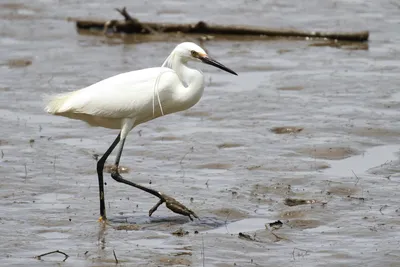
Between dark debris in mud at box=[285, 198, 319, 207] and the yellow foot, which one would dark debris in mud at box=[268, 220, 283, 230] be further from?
the yellow foot

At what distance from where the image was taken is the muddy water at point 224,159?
8289 mm

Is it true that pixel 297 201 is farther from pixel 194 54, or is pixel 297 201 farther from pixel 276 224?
pixel 194 54

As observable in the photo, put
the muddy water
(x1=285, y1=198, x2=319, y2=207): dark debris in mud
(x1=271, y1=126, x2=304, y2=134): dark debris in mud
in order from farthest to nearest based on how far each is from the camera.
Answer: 1. (x1=271, y1=126, x2=304, y2=134): dark debris in mud
2. (x1=285, y1=198, x2=319, y2=207): dark debris in mud
3. the muddy water

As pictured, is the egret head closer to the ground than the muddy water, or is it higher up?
higher up

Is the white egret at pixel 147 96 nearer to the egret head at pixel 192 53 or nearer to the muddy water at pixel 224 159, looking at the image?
the egret head at pixel 192 53

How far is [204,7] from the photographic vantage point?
20.3 meters

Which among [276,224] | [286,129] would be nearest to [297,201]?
[276,224]

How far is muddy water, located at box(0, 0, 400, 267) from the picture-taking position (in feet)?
27.2

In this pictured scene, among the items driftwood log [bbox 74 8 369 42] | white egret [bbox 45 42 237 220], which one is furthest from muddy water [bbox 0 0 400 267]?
white egret [bbox 45 42 237 220]

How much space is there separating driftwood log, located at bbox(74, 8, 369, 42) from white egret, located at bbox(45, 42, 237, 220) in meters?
7.83

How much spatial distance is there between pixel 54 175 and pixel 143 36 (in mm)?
7564

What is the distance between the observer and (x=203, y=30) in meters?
17.3

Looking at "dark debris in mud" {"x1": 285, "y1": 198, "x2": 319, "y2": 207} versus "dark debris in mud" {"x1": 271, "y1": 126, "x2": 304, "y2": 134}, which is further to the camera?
"dark debris in mud" {"x1": 271, "y1": 126, "x2": 304, "y2": 134}

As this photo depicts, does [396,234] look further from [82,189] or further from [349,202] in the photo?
[82,189]
